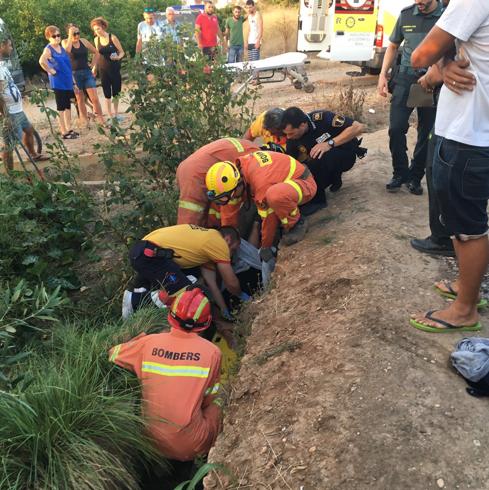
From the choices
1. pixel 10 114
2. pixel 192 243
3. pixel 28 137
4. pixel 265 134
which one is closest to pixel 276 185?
pixel 192 243

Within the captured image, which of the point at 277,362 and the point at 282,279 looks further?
the point at 282,279

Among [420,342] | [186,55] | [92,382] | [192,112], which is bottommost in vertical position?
[92,382]

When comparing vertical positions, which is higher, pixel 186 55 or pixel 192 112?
pixel 186 55

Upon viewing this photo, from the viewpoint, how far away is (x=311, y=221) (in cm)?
435

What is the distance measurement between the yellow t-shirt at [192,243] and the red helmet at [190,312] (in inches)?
39.2

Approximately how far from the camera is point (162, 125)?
4.86 meters

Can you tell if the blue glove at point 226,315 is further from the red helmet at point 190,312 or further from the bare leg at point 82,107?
the bare leg at point 82,107

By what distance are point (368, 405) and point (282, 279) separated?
5.11 feet

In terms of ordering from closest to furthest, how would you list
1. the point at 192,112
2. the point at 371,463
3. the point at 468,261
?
the point at 371,463, the point at 468,261, the point at 192,112

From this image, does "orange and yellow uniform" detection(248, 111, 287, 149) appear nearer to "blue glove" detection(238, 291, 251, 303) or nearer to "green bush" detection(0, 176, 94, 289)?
"blue glove" detection(238, 291, 251, 303)

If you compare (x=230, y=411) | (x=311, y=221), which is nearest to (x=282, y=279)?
(x=311, y=221)

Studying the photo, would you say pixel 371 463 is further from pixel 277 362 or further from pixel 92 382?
pixel 92 382

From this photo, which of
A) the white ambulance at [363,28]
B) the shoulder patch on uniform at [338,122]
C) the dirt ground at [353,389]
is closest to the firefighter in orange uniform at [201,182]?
the shoulder patch on uniform at [338,122]

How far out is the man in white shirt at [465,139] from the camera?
6.68 feet
